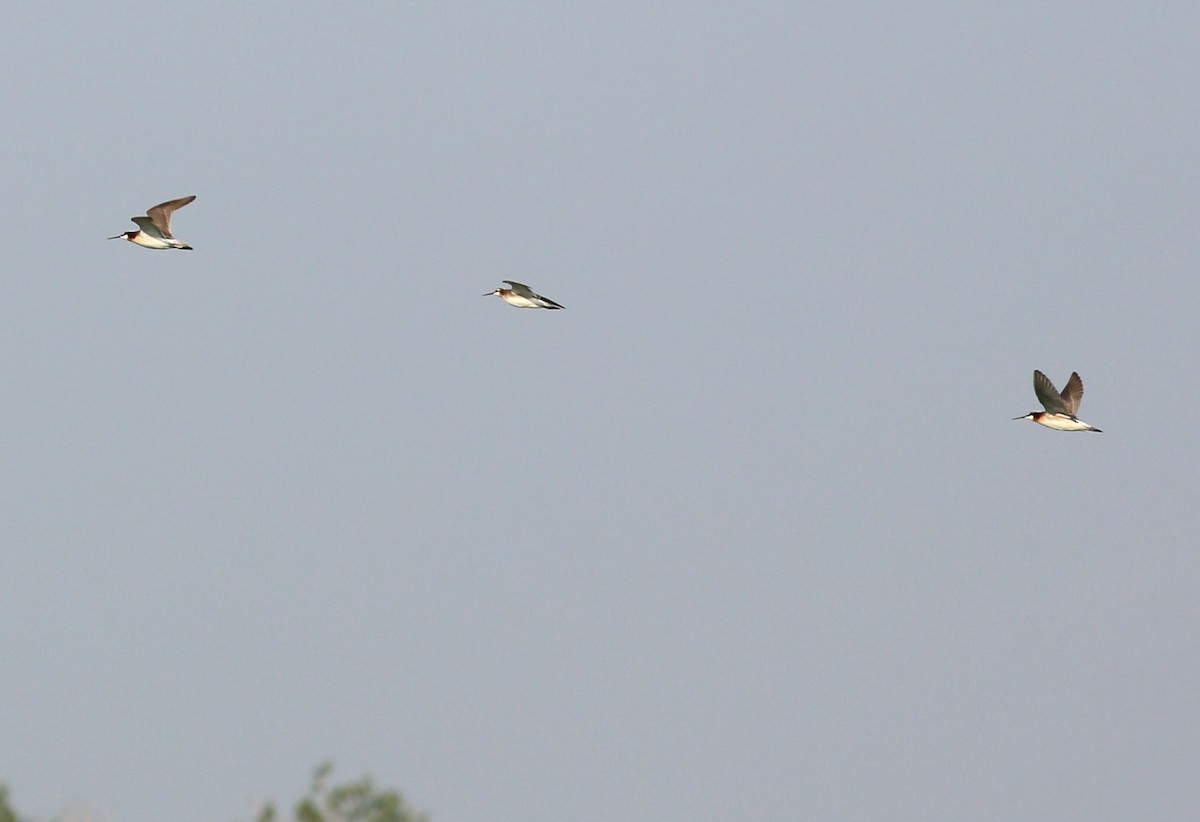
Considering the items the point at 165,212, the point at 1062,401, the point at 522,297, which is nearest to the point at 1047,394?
the point at 1062,401

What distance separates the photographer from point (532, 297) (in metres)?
65.2

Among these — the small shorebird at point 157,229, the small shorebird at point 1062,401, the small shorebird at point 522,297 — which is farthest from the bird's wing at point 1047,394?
the small shorebird at point 157,229

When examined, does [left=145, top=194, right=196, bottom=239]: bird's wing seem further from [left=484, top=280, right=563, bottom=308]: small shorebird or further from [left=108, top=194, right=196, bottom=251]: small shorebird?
[left=484, top=280, right=563, bottom=308]: small shorebird

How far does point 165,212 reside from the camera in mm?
60219

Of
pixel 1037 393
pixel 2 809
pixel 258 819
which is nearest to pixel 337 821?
pixel 258 819

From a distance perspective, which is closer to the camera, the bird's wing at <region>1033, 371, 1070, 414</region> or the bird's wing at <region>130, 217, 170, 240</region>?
the bird's wing at <region>1033, 371, 1070, 414</region>

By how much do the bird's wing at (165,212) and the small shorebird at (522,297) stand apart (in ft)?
28.3

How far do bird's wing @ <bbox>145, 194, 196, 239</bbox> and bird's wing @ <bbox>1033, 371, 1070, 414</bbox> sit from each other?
→ 19.9m

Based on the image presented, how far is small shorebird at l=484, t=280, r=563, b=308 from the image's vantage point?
6456 cm

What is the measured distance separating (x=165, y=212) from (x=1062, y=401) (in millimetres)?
21301

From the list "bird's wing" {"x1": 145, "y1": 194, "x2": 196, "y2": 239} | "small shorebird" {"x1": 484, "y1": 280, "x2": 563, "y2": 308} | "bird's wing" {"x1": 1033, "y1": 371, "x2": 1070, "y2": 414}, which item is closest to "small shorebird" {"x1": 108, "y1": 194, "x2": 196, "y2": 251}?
"bird's wing" {"x1": 145, "y1": 194, "x2": 196, "y2": 239}

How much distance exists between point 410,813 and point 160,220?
24.7 m

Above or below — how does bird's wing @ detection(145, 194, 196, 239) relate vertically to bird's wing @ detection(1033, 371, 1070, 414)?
above

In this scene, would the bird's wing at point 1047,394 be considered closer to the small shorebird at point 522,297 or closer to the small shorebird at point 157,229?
the small shorebird at point 522,297
